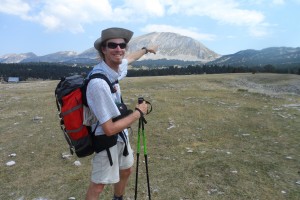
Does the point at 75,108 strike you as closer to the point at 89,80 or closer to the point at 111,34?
the point at 89,80

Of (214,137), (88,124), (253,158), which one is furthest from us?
(214,137)

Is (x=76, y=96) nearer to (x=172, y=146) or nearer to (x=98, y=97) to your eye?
(x=98, y=97)

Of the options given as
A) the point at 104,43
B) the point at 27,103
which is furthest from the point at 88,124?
the point at 27,103

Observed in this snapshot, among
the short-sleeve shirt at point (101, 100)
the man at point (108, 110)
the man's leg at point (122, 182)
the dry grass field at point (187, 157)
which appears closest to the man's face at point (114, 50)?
the man at point (108, 110)

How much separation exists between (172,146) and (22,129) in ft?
25.0

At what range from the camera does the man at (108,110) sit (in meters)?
4.84

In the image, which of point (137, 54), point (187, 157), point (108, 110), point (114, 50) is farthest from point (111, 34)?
point (187, 157)

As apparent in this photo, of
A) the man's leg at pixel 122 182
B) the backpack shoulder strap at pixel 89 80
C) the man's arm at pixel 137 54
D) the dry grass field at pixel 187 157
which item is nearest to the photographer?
the backpack shoulder strap at pixel 89 80

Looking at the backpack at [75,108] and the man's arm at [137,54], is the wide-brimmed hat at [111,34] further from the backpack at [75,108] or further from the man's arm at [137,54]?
the man's arm at [137,54]

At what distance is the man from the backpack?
18cm

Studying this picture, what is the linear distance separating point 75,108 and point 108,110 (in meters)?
0.52

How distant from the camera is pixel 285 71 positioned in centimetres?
8812

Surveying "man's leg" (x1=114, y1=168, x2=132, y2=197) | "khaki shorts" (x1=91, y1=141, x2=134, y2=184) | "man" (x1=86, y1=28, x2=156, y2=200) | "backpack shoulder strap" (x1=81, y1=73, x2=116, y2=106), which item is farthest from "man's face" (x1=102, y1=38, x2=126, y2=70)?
"man's leg" (x1=114, y1=168, x2=132, y2=197)

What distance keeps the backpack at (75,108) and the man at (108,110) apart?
0.18 meters
